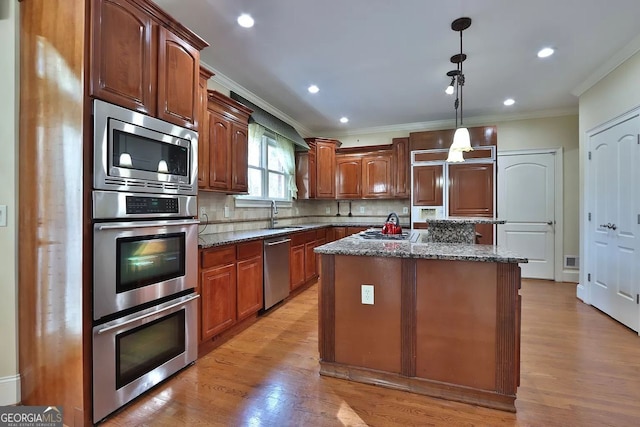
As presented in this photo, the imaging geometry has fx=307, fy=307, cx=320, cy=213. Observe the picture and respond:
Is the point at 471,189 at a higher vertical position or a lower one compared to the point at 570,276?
higher

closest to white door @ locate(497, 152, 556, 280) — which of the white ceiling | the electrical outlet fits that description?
the white ceiling

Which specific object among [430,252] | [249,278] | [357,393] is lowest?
[357,393]

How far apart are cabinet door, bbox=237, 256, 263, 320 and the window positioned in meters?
1.13

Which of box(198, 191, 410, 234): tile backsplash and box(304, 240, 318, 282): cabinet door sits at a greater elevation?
box(198, 191, 410, 234): tile backsplash

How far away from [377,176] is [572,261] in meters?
3.36

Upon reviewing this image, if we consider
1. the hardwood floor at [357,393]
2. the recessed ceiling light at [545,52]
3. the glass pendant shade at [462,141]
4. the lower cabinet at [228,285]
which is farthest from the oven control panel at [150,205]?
the recessed ceiling light at [545,52]

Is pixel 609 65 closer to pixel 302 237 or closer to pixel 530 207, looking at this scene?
A: pixel 530 207

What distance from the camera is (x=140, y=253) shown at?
1914 mm

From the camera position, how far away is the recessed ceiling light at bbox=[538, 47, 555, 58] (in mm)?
2967

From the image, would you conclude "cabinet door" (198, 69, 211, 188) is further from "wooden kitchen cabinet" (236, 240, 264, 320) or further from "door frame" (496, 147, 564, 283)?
"door frame" (496, 147, 564, 283)

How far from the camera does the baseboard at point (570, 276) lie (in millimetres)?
4809

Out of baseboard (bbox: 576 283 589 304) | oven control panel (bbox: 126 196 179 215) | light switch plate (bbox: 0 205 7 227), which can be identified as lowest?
baseboard (bbox: 576 283 589 304)

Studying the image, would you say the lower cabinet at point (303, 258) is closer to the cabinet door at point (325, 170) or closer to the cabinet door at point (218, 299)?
the cabinet door at point (325, 170)

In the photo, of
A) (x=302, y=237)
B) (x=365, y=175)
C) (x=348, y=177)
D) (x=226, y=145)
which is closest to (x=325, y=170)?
(x=348, y=177)
